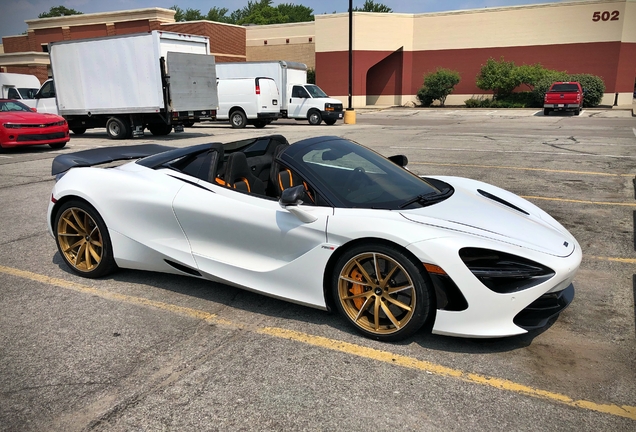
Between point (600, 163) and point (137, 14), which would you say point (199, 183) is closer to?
point (600, 163)

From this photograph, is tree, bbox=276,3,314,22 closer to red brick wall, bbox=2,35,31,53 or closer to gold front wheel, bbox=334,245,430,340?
red brick wall, bbox=2,35,31,53

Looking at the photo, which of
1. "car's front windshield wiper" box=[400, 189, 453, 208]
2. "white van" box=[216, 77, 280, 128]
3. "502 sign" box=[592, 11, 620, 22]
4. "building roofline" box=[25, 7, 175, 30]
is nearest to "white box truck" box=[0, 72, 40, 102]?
"white van" box=[216, 77, 280, 128]

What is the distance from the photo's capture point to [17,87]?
23.5 metres

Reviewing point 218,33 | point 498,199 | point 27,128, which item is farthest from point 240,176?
point 218,33

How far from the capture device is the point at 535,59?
3781 centimetres

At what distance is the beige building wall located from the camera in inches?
1825

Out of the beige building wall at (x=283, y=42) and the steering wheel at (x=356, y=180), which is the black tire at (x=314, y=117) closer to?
the steering wheel at (x=356, y=180)

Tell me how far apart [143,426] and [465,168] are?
8.88 m

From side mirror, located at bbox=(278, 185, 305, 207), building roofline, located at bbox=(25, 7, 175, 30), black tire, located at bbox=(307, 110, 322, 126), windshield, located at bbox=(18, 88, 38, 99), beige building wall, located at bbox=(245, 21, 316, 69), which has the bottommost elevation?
black tire, located at bbox=(307, 110, 322, 126)

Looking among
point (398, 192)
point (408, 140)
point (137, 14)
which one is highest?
point (137, 14)

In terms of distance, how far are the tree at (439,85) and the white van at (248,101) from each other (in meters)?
19.8

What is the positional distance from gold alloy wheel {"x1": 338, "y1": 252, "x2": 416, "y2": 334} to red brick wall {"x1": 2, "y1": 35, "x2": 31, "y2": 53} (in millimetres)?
58840

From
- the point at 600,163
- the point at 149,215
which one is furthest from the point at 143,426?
the point at 600,163

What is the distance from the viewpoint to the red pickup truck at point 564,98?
27969mm
